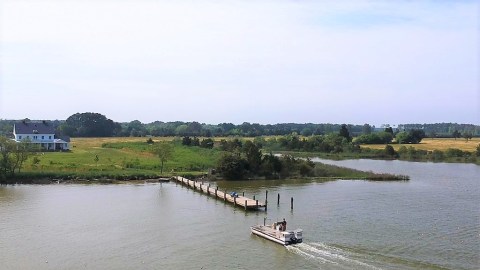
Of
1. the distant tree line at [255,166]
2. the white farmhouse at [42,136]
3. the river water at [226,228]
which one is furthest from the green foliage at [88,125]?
the river water at [226,228]

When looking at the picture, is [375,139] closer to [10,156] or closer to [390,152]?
[390,152]

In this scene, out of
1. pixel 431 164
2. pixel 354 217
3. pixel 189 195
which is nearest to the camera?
pixel 354 217

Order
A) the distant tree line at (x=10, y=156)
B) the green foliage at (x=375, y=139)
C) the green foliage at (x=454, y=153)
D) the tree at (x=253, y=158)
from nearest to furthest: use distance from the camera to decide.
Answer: the distant tree line at (x=10, y=156)
the tree at (x=253, y=158)
the green foliage at (x=454, y=153)
the green foliage at (x=375, y=139)

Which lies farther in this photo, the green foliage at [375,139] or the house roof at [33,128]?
the green foliage at [375,139]

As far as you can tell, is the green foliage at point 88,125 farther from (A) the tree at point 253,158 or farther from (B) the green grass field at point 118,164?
(A) the tree at point 253,158

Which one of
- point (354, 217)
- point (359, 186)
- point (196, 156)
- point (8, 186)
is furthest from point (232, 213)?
point (196, 156)

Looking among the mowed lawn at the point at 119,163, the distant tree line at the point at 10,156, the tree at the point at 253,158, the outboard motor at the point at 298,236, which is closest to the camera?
the outboard motor at the point at 298,236

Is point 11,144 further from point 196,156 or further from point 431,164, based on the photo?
point 431,164
